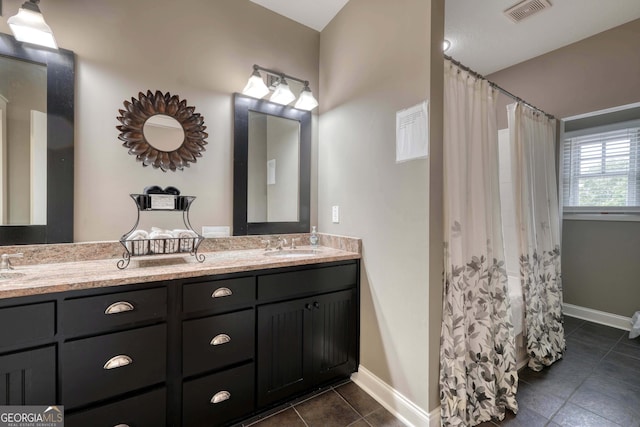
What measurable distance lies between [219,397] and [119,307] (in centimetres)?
70

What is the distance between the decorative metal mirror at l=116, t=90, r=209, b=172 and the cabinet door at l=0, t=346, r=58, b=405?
3.60ft

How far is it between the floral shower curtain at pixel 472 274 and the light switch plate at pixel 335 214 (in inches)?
33.5

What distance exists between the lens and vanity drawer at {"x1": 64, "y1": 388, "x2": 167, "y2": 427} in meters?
1.12

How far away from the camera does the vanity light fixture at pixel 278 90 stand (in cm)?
194

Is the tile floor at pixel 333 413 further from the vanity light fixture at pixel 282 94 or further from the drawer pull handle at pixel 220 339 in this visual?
the vanity light fixture at pixel 282 94

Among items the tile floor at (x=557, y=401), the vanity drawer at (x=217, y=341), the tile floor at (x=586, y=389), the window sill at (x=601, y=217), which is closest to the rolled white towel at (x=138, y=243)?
the vanity drawer at (x=217, y=341)

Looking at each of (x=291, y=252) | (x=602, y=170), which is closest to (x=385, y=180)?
(x=291, y=252)

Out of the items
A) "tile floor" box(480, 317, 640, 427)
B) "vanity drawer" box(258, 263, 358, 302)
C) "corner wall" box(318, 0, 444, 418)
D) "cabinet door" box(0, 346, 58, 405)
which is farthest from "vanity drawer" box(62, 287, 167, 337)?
"tile floor" box(480, 317, 640, 427)

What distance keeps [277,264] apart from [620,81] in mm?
3452

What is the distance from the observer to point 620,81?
95.4 inches

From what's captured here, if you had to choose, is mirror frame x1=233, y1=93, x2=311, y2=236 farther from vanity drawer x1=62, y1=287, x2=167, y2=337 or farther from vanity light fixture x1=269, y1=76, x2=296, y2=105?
vanity drawer x1=62, y1=287, x2=167, y2=337

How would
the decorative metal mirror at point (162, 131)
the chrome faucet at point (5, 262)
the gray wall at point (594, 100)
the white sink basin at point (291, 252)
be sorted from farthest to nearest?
the gray wall at point (594, 100) < the white sink basin at point (291, 252) < the decorative metal mirror at point (162, 131) < the chrome faucet at point (5, 262)

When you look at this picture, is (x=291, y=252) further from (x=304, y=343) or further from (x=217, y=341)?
(x=217, y=341)

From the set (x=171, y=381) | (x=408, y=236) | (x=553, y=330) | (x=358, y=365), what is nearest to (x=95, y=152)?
(x=171, y=381)
